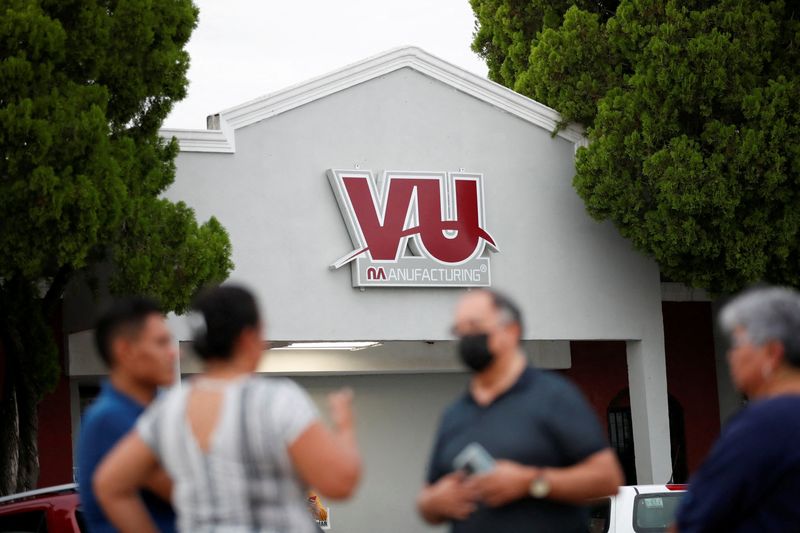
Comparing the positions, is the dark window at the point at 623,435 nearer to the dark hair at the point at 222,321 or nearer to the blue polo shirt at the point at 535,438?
the blue polo shirt at the point at 535,438

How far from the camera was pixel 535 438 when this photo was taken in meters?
4.45

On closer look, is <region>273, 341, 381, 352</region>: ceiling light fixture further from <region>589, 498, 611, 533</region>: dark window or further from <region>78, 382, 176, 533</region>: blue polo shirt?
<region>78, 382, 176, 533</region>: blue polo shirt

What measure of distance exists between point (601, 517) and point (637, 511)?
1.06 ft

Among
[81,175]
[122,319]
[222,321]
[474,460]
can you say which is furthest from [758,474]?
[81,175]

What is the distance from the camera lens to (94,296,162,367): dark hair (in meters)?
4.94

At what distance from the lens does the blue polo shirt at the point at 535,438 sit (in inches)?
174

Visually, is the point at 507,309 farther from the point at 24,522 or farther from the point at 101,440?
the point at 24,522

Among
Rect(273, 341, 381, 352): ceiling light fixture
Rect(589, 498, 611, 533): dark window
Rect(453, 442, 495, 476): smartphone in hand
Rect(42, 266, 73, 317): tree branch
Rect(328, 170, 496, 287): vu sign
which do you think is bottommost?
Rect(589, 498, 611, 533): dark window

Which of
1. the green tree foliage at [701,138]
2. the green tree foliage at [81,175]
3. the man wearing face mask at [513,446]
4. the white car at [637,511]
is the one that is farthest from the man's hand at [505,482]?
the green tree foliage at [701,138]

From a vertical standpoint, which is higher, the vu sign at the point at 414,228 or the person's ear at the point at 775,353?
the vu sign at the point at 414,228

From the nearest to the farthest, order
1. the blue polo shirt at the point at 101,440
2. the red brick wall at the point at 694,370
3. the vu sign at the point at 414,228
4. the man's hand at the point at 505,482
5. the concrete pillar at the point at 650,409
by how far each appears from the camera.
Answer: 1. the man's hand at the point at 505,482
2. the blue polo shirt at the point at 101,440
3. the vu sign at the point at 414,228
4. the concrete pillar at the point at 650,409
5. the red brick wall at the point at 694,370

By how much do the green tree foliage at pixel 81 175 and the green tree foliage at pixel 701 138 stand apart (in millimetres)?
5615

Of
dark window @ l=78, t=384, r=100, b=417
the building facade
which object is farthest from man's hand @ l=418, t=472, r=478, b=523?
dark window @ l=78, t=384, r=100, b=417

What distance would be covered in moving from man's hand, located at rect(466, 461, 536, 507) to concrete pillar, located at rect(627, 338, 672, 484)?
14204 mm
